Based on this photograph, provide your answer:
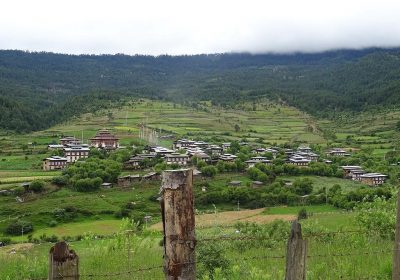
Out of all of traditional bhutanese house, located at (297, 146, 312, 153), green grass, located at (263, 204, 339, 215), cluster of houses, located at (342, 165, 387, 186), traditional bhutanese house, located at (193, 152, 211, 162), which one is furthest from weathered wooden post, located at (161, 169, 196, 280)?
traditional bhutanese house, located at (297, 146, 312, 153)

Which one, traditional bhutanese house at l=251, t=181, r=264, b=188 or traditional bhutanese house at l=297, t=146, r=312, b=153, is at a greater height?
traditional bhutanese house at l=297, t=146, r=312, b=153

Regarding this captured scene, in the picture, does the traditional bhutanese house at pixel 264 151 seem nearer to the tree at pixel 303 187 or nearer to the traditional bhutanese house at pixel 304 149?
the traditional bhutanese house at pixel 304 149

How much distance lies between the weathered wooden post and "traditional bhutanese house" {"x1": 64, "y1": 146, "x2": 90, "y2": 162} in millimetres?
66190

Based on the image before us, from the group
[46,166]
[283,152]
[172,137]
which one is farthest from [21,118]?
[283,152]

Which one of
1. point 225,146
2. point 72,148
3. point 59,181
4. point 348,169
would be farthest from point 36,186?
point 225,146

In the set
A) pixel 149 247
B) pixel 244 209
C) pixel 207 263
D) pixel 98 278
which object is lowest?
pixel 244 209

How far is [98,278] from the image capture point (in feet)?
30.8

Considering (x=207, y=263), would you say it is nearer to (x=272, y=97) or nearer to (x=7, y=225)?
(x=7, y=225)

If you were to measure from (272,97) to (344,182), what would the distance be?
113 meters

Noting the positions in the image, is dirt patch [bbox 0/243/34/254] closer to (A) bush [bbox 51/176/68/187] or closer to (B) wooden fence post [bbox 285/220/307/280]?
(B) wooden fence post [bbox 285/220/307/280]

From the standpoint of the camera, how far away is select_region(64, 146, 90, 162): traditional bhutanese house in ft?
231

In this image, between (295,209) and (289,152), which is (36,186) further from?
(289,152)

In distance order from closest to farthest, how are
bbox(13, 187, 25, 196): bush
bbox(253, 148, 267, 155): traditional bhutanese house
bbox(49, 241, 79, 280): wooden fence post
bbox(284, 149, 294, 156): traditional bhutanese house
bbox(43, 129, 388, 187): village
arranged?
bbox(49, 241, 79, 280): wooden fence post
bbox(13, 187, 25, 196): bush
bbox(43, 129, 388, 187): village
bbox(284, 149, 294, 156): traditional bhutanese house
bbox(253, 148, 267, 155): traditional bhutanese house

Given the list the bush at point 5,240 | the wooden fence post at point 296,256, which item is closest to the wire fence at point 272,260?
the wooden fence post at point 296,256
